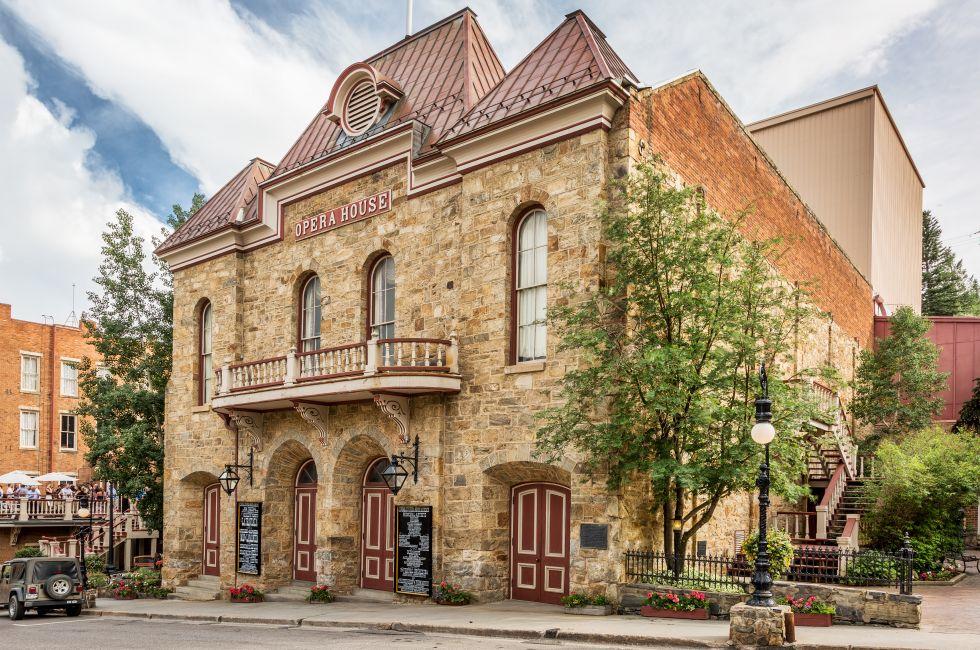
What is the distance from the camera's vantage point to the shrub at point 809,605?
39.9ft

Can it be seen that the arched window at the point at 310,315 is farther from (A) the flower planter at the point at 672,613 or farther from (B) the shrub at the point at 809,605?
(B) the shrub at the point at 809,605

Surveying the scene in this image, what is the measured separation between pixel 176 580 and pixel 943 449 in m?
19.7

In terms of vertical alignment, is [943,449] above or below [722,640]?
above

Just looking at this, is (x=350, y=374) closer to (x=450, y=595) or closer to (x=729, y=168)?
(x=450, y=595)

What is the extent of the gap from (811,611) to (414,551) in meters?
7.64

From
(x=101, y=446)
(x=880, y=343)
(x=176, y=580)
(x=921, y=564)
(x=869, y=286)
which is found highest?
(x=869, y=286)

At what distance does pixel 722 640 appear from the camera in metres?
11.0

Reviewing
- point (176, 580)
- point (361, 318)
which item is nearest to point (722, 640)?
point (361, 318)

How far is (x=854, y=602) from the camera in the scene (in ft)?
40.2

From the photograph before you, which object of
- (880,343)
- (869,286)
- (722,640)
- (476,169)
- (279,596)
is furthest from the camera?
(869,286)

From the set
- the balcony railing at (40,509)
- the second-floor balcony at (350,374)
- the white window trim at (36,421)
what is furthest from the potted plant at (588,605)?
the white window trim at (36,421)

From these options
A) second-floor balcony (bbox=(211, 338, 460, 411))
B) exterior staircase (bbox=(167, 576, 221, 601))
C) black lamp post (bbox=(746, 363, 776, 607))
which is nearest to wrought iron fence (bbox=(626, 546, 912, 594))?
black lamp post (bbox=(746, 363, 776, 607))

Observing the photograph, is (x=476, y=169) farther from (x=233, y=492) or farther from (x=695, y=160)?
(x=233, y=492)

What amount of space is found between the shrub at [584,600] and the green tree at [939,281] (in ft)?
157
